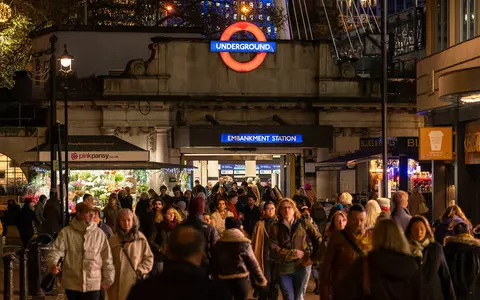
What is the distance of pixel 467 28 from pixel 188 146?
772 inches

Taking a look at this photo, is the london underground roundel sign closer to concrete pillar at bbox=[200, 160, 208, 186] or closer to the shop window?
concrete pillar at bbox=[200, 160, 208, 186]

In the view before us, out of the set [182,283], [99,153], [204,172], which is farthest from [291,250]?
[204,172]

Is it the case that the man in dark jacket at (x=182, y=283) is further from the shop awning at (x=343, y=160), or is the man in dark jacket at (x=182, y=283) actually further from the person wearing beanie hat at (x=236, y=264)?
the shop awning at (x=343, y=160)

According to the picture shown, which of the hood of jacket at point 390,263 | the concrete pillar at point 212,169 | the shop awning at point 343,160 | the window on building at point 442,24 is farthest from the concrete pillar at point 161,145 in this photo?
the hood of jacket at point 390,263

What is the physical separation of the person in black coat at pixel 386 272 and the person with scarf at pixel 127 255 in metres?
3.66

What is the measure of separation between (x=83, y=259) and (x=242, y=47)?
111ft

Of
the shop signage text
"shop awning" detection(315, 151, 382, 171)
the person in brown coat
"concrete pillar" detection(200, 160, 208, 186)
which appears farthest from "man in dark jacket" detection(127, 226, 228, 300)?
"concrete pillar" detection(200, 160, 208, 186)

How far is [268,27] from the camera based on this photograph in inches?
2793

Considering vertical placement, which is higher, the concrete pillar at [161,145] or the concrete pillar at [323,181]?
the concrete pillar at [161,145]

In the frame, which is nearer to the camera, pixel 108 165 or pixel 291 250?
pixel 291 250

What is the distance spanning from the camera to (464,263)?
11320mm

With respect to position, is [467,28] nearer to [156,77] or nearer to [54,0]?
[156,77]

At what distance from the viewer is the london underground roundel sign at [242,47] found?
4450cm

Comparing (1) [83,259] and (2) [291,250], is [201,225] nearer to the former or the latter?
(2) [291,250]
